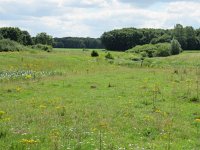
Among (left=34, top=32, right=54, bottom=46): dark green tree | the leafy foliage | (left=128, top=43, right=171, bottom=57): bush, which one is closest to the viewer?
(left=128, top=43, right=171, bottom=57): bush

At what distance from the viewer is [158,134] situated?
45.6 ft

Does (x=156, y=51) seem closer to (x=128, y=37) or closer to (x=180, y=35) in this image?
(x=180, y=35)

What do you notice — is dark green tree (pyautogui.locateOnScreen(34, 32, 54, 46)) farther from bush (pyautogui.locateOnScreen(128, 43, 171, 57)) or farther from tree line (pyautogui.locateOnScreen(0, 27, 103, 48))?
bush (pyautogui.locateOnScreen(128, 43, 171, 57))

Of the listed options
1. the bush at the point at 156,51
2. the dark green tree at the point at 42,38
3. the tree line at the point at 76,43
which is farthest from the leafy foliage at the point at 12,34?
the tree line at the point at 76,43

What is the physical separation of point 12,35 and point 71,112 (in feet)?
347

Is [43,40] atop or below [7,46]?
atop

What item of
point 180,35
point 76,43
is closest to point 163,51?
point 180,35

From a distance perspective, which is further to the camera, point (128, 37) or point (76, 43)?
point (76, 43)

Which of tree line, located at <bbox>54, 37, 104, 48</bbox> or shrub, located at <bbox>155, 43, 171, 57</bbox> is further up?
tree line, located at <bbox>54, 37, 104, 48</bbox>

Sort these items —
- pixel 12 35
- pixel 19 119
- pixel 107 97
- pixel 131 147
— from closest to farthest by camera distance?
pixel 131 147, pixel 19 119, pixel 107 97, pixel 12 35

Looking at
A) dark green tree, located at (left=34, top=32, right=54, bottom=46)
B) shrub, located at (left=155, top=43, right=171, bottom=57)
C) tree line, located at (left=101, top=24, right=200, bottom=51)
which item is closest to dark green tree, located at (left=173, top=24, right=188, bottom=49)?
tree line, located at (left=101, top=24, right=200, bottom=51)

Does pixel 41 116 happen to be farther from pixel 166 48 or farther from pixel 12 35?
pixel 12 35

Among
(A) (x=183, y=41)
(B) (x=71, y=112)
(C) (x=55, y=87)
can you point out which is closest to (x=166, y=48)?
(A) (x=183, y=41)

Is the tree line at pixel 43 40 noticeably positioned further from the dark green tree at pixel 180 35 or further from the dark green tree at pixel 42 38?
the dark green tree at pixel 180 35
